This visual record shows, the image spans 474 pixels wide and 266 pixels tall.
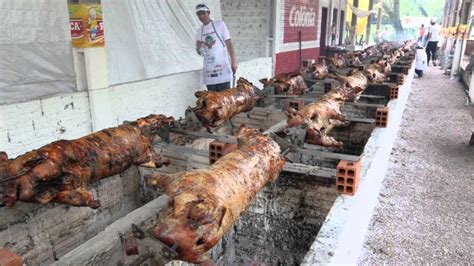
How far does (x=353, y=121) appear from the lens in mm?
4492

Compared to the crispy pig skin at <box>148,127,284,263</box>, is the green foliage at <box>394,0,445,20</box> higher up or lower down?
higher up

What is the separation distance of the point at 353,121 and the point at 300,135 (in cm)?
143

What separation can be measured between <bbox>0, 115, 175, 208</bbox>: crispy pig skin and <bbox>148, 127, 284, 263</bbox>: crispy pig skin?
31.8 inches

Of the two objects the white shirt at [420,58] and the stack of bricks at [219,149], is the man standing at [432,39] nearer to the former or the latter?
→ the white shirt at [420,58]

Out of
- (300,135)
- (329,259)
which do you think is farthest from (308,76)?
(329,259)

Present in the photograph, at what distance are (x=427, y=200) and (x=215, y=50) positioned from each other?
3776 millimetres

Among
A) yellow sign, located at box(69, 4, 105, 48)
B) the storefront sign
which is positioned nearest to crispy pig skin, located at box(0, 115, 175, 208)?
yellow sign, located at box(69, 4, 105, 48)

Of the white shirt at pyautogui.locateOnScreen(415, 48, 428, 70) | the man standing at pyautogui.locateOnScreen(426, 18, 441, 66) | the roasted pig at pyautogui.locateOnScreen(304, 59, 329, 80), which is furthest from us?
the man standing at pyautogui.locateOnScreen(426, 18, 441, 66)

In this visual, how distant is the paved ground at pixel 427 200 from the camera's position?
12.8 ft

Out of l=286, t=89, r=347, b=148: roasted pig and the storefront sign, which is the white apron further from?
the storefront sign

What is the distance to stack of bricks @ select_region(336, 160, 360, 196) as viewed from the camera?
2.72m

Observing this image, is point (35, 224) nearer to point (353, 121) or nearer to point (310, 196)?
point (310, 196)

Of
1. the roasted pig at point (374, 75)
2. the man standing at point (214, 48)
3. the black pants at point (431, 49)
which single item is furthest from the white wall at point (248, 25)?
the black pants at point (431, 49)

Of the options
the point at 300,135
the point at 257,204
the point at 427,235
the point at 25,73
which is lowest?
the point at 427,235
